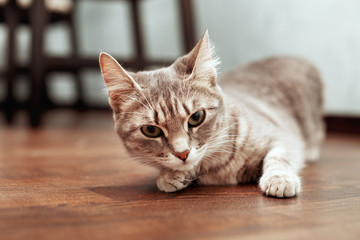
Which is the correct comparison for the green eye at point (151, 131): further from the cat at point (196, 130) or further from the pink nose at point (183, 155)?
the pink nose at point (183, 155)

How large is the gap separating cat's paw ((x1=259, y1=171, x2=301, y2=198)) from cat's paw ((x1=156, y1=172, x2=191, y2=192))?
0.25m

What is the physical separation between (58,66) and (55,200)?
218cm

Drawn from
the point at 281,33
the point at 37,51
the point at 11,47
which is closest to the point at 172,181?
the point at 281,33

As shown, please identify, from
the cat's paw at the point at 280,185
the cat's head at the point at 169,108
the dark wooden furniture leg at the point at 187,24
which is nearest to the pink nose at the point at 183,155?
the cat's head at the point at 169,108

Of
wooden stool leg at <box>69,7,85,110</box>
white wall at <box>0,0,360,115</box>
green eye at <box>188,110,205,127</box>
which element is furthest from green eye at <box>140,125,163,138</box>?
wooden stool leg at <box>69,7,85,110</box>

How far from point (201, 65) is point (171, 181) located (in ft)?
1.33

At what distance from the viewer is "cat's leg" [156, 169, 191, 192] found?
3.90ft

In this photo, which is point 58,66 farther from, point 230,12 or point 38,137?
point 230,12

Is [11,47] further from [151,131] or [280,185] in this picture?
[280,185]

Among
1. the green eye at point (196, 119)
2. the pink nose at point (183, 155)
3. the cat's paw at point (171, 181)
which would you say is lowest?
the cat's paw at point (171, 181)

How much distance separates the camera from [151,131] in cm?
118

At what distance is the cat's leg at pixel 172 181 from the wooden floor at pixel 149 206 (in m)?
0.03

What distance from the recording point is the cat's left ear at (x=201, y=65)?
1.25 metres

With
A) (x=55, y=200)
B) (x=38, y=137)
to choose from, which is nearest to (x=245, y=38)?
(x=38, y=137)
